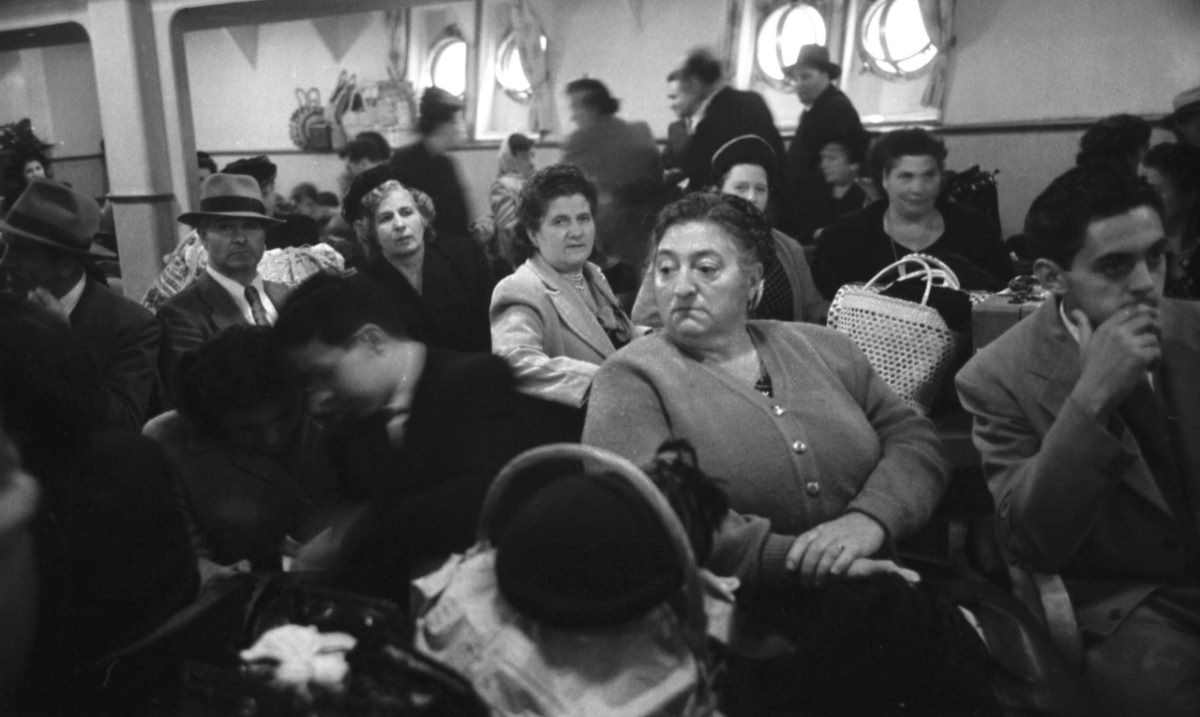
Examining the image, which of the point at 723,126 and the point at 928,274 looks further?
the point at 723,126

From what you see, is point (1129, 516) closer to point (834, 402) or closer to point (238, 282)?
point (834, 402)

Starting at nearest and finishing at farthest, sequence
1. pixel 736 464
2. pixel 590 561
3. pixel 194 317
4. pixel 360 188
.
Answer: pixel 590 561 → pixel 736 464 → pixel 194 317 → pixel 360 188

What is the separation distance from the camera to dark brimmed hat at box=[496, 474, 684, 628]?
57.7 inches

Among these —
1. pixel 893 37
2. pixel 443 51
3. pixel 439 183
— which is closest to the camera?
pixel 439 183

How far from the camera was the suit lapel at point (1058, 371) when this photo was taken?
81.5 inches

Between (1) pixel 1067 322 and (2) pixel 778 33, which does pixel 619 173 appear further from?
(2) pixel 778 33

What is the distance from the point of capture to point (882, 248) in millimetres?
4066

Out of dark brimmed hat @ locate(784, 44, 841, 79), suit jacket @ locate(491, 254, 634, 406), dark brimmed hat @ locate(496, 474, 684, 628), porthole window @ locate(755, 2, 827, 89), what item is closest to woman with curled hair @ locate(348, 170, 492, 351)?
suit jacket @ locate(491, 254, 634, 406)

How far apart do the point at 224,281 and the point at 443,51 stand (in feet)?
31.4

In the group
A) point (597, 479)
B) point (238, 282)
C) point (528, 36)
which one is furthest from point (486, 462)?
point (528, 36)

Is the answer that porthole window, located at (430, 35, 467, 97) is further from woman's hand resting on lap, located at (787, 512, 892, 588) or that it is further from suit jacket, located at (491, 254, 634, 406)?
woman's hand resting on lap, located at (787, 512, 892, 588)

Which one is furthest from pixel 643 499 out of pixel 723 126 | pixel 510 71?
pixel 510 71

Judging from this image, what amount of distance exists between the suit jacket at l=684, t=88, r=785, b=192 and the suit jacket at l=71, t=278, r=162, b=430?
3.08m

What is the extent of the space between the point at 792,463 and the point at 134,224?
21.5 feet
